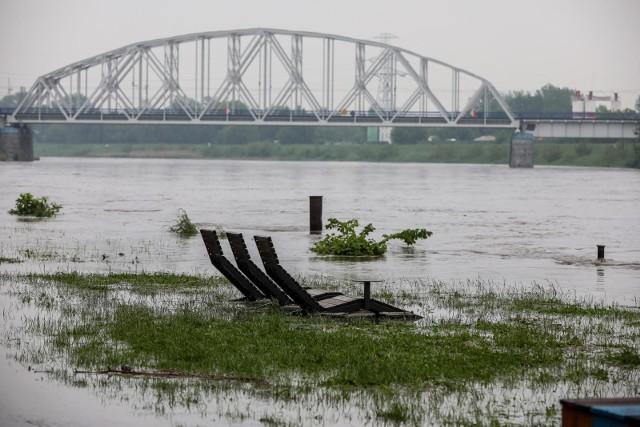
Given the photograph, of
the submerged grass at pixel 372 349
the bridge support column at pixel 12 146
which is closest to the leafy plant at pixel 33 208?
the submerged grass at pixel 372 349

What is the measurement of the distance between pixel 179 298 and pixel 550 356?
680 cm

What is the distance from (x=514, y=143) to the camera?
596 feet

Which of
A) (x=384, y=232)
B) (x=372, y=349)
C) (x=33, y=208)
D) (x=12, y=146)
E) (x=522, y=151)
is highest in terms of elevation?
(x=372, y=349)

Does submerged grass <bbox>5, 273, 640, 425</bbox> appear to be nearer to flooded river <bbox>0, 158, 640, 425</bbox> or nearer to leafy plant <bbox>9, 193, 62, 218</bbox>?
flooded river <bbox>0, 158, 640, 425</bbox>

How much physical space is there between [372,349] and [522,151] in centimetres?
17037

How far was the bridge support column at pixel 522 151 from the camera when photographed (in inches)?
7072

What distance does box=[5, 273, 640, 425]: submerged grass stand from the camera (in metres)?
11.1

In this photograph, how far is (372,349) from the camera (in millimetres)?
13344

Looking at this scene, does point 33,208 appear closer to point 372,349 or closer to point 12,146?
point 372,349

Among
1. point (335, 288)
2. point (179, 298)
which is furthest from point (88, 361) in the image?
point (335, 288)

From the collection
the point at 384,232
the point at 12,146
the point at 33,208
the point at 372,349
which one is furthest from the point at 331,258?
the point at 12,146

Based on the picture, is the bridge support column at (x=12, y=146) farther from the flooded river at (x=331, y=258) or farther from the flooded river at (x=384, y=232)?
the flooded river at (x=331, y=258)

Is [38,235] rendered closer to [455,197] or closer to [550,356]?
[550,356]

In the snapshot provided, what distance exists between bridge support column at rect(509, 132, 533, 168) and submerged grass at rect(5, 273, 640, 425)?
16276 cm
